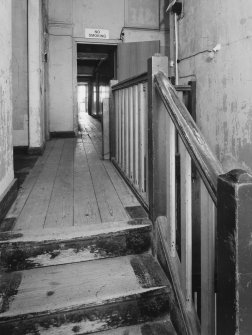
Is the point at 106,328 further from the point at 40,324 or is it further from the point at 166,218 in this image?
the point at 166,218

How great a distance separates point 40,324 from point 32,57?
11.8 ft

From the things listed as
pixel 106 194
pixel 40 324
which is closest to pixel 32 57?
pixel 106 194

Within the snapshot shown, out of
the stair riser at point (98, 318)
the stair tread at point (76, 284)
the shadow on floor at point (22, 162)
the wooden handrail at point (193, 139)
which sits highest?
the wooden handrail at point (193, 139)

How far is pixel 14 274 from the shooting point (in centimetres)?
166

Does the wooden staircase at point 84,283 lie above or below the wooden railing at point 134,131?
below

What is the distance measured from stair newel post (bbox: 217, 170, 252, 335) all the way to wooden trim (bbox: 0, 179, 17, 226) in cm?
151

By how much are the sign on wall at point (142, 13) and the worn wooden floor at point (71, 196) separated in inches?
173

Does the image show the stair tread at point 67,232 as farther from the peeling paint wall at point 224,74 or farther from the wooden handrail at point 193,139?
the peeling paint wall at point 224,74

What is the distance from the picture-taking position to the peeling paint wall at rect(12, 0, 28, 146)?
4090 mm

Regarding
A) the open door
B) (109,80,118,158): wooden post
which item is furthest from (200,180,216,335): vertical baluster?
the open door

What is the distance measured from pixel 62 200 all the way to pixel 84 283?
0.91 meters

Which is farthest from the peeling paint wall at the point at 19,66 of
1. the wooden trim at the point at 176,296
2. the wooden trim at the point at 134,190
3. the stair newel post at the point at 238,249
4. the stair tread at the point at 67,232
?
the stair newel post at the point at 238,249

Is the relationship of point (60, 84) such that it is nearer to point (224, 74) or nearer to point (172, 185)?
point (224, 74)

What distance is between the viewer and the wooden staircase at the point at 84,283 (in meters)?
1.43
